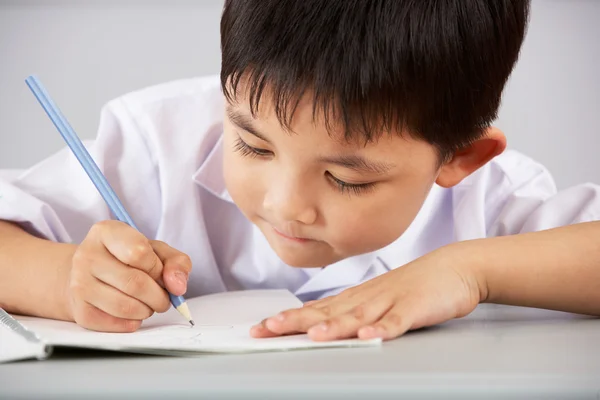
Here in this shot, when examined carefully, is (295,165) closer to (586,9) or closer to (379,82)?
(379,82)

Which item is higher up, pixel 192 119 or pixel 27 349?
pixel 192 119

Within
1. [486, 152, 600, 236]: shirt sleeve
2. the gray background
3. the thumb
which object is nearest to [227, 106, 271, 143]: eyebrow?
the thumb

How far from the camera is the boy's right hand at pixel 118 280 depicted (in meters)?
0.55

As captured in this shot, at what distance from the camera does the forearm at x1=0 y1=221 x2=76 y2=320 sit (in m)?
0.61

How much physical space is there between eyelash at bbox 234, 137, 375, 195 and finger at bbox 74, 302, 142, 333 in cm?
16

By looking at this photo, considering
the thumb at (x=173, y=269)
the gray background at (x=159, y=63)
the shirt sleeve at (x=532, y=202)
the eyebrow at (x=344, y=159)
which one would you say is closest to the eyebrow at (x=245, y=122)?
the eyebrow at (x=344, y=159)

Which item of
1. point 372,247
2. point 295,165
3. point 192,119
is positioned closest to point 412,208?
point 372,247

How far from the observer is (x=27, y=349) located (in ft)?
1.41

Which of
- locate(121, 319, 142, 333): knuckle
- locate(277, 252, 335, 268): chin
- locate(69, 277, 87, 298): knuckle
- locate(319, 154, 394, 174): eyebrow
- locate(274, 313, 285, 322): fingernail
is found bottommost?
locate(274, 313, 285, 322): fingernail

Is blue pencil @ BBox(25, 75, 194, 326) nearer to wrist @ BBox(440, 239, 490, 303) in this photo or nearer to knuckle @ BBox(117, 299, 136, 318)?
knuckle @ BBox(117, 299, 136, 318)

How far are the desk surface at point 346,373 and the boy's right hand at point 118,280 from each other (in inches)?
3.8

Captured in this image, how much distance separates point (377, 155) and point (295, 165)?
0.21 ft

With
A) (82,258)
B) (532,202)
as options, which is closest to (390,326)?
(82,258)

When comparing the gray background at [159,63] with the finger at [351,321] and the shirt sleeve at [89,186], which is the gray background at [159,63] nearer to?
the shirt sleeve at [89,186]
